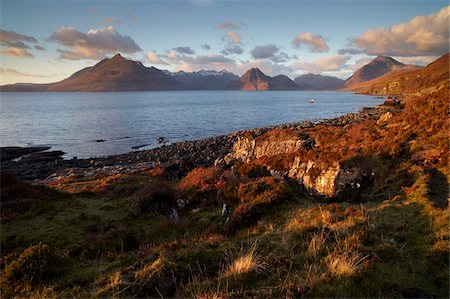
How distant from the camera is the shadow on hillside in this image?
43.4 feet

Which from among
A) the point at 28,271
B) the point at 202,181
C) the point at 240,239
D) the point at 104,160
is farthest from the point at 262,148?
the point at 28,271

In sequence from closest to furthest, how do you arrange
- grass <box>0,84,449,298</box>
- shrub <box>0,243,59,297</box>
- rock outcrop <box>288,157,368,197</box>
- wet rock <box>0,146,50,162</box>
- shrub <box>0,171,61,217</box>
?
1. grass <box>0,84,449,298</box>
2. shrub <box>0,243,59,297</box>
3. shrub <box>0,171,61,217</box>
4. rock outcrop <box>288,157,368,197</box>
5. wet rock <box>0,146,50,162</box>

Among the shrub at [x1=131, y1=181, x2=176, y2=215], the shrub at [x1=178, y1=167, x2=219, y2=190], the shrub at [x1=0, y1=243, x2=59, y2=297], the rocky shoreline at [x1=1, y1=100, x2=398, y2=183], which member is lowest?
the rocky shoreline at [x1=1, y1=100, x2=398, y2=183]

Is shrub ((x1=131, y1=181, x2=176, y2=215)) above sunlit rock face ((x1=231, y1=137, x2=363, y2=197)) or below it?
below

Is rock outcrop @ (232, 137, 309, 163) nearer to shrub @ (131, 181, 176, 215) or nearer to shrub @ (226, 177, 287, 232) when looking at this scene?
shrub @ (226, 177, 287, 232)

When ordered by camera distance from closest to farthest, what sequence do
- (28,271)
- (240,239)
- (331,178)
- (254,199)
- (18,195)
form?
1. (28,271)
2. (240,239)
3. (254,199)
4. (18,195)
5. (331,178)

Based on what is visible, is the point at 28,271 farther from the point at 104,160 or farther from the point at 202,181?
the point at 104,160

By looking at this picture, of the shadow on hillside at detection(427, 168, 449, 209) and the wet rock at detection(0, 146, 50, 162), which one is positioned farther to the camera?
the wet rock at detection(0, 146, 50, 162)

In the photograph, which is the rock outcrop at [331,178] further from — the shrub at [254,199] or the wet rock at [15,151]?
the wet rock at [15,151]

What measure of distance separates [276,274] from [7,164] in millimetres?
60173

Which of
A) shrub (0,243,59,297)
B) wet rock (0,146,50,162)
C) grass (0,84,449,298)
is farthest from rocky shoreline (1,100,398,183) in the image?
shrub (0,243,59,297)

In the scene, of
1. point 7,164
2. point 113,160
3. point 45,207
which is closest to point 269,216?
point 45,207

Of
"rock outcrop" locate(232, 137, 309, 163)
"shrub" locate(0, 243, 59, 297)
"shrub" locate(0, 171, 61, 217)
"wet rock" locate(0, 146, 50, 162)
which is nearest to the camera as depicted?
"shrub" locate(0, 243, 59, 297)

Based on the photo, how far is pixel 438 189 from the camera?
1470 centimetres
